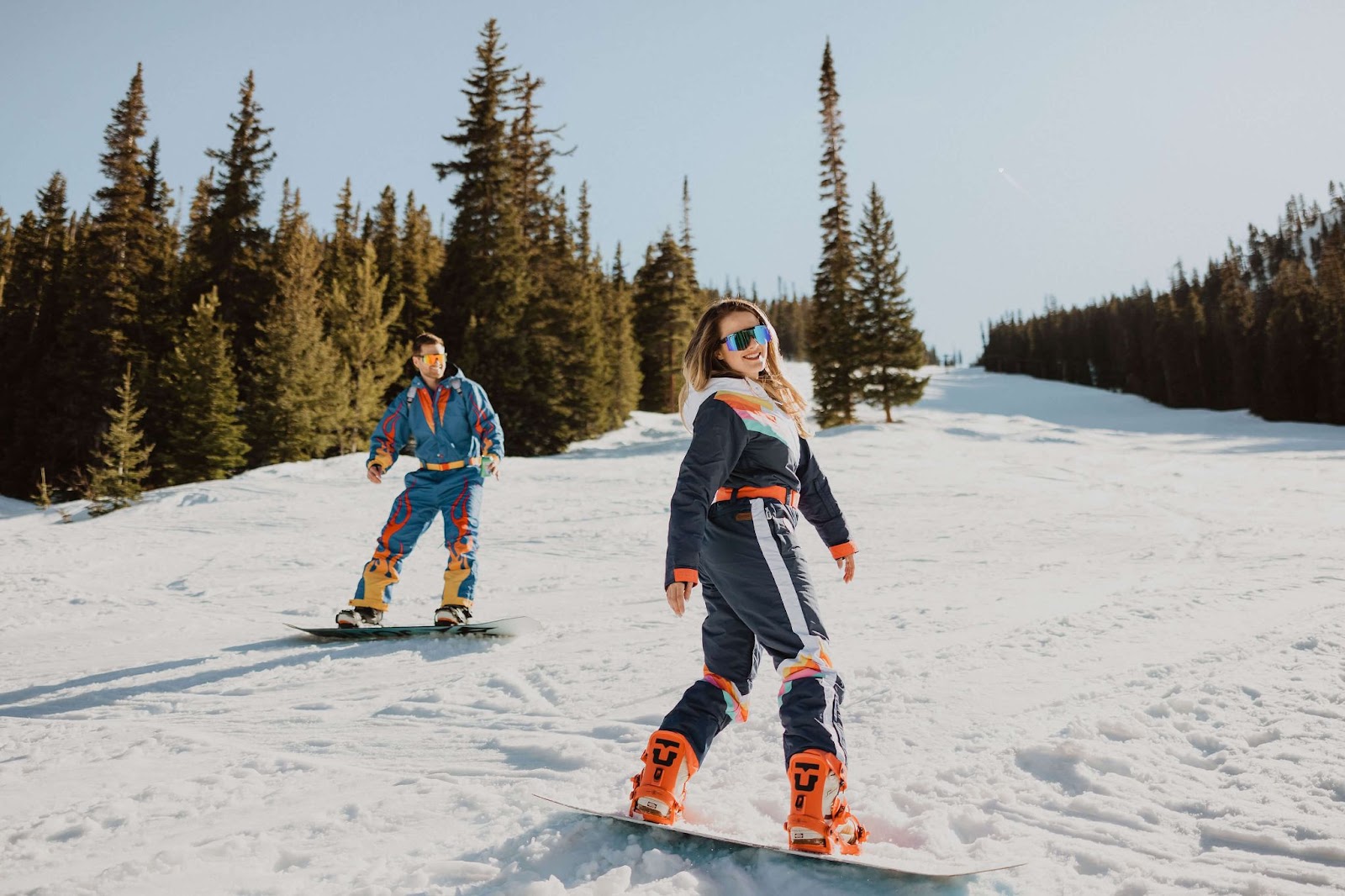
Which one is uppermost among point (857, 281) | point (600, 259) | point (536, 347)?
point (600, 259)

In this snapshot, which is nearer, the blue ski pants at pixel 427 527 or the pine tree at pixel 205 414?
the blue ski pants at pixel 427 527

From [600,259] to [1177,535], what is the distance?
39076 mm

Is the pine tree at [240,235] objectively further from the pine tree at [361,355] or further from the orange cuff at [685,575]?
the orange cuff at [685,575]

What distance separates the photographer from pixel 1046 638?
4.65m

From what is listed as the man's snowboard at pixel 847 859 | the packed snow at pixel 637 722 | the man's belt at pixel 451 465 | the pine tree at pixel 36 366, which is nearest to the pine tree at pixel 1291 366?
the packed snow at pixel 637 722

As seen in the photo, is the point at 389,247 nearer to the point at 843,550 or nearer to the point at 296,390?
the point at 296,390

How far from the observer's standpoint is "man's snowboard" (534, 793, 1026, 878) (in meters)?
2.02

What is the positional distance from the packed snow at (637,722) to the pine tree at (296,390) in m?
12.8

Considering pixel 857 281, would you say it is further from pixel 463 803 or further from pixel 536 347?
pixel 463 803

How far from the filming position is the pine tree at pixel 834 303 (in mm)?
29484

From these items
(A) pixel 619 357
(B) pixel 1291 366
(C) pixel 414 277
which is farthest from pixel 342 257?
(B) pixel 1291 366

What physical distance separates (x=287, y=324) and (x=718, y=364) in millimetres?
22419

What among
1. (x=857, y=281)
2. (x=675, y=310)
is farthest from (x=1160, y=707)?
(x=675, y=310)

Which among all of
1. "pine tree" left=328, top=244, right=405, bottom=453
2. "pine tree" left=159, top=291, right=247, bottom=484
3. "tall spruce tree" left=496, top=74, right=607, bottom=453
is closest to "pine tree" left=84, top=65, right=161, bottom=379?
"pine tree" left=159, top=291, right=247, bottom=484
